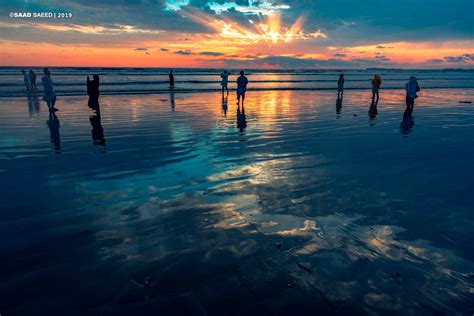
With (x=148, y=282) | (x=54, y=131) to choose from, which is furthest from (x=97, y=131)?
(x=148, y=282)

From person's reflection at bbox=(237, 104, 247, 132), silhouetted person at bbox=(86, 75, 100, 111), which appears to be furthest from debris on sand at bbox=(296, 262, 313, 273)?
silhouetted person at bbox=(86, 75, 100, 111)

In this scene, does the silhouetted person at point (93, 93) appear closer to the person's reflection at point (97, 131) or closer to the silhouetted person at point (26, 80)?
the person's reflection at point (97, 131)

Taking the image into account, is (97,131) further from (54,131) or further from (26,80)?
(26,80)

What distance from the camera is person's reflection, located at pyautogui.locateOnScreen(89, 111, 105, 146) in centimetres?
1152

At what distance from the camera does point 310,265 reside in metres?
4.23

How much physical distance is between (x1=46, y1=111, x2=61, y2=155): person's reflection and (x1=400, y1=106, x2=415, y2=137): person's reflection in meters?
14.1

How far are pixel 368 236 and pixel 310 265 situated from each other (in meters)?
1.39

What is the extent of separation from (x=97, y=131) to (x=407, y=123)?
1564 cm

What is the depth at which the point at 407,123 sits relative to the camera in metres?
16.5

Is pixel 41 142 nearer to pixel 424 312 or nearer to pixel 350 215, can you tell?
pixel 350 215

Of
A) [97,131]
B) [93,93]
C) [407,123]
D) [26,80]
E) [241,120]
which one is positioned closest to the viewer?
[97,131]

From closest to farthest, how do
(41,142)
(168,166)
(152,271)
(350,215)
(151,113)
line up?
1. (152,271)
2. (350,215)
3. (168,166)
4. (41,142)
5. (151,113)

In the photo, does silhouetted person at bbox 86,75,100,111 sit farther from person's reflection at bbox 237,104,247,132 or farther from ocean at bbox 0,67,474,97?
ocean at bbox 0,67,474,97

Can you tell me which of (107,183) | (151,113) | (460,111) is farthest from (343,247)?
(460,111)
